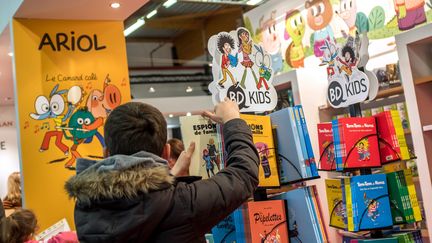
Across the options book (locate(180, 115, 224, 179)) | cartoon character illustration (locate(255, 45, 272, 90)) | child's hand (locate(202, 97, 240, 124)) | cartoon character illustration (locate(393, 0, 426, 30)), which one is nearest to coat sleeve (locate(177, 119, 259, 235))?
child's hand (locate(202, 97, 240, 124))

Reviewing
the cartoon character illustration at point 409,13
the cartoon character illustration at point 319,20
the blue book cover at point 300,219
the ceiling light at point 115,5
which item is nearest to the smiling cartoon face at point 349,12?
the cartoon character illustration at point 319,20

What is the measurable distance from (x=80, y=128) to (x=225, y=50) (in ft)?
8.24

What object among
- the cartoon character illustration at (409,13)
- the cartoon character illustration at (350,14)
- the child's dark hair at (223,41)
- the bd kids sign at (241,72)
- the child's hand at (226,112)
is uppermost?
the cartoon character illustration at (350,14)

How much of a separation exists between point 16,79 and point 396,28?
3.30 m

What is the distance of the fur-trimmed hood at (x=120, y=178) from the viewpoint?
57.2 inches

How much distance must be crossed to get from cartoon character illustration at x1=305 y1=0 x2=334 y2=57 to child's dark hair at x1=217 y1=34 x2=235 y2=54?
2880 millimetres

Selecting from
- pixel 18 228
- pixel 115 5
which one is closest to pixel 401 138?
pixel 18 228

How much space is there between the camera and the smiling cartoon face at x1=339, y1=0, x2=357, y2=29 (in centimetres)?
498

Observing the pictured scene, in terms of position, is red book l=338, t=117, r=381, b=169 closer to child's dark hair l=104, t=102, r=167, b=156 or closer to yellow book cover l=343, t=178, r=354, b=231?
yellow book cover l=343, t=178, r=354, b=231

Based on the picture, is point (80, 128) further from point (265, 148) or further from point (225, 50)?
point (265, 148)

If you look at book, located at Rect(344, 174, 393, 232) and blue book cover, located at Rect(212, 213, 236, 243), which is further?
book, located at Rect(344, 174, 393, 232)

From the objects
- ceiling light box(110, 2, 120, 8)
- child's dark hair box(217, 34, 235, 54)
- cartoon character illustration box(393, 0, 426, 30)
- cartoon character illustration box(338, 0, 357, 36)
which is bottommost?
child's dark hair box(217, 34, 235, 54)

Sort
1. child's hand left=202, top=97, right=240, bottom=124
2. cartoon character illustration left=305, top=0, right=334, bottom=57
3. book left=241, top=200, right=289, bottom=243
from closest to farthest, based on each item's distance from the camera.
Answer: child's hand left=202, top=97, right=240, bottom=124 < book left=241, top=200, right=289, bottom=243 < cartoon character illustration left=305, top=0, right=334, bottom=57

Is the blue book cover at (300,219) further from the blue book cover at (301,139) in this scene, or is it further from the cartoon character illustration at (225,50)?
the cartoon character illustration at (225,50)
